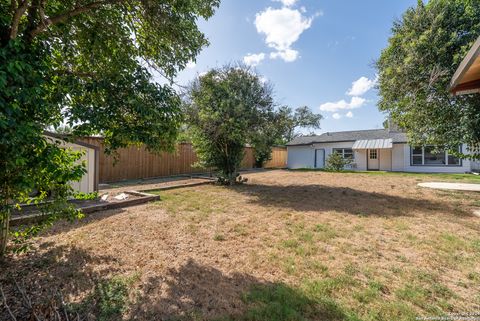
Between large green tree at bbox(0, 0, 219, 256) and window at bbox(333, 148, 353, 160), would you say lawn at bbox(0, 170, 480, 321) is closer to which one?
large green tree at bbox(0, 0, 219, 256)

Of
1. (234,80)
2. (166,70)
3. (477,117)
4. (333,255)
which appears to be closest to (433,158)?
(477,117)

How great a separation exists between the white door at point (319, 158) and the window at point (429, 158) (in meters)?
7.48

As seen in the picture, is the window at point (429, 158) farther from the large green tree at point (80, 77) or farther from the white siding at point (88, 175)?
the white siding at point (88, 175)

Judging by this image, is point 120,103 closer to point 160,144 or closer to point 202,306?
point 160,144

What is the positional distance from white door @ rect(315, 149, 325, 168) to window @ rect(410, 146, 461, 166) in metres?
7.48

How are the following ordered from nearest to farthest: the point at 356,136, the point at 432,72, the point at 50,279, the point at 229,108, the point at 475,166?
the point at 50,279 → the point at 432,72 → the point at 229,108 → the point at 475,166 → the point at 356,136

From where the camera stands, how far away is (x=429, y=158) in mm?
18422

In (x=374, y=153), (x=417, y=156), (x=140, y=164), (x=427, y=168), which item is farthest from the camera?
(x=374, y=153)

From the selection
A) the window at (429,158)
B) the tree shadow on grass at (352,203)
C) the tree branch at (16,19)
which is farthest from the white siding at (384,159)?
the tree branch at (16,19)

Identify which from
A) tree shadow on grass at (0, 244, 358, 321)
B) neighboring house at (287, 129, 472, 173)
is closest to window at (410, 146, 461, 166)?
neighboring house at (287, 129, 472, 173)

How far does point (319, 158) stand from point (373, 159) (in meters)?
4.99

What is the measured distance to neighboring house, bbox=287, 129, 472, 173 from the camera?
707 inches

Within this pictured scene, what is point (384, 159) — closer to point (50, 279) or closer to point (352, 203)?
point (352, 203)

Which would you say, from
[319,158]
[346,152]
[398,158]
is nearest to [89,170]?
[319,158]
